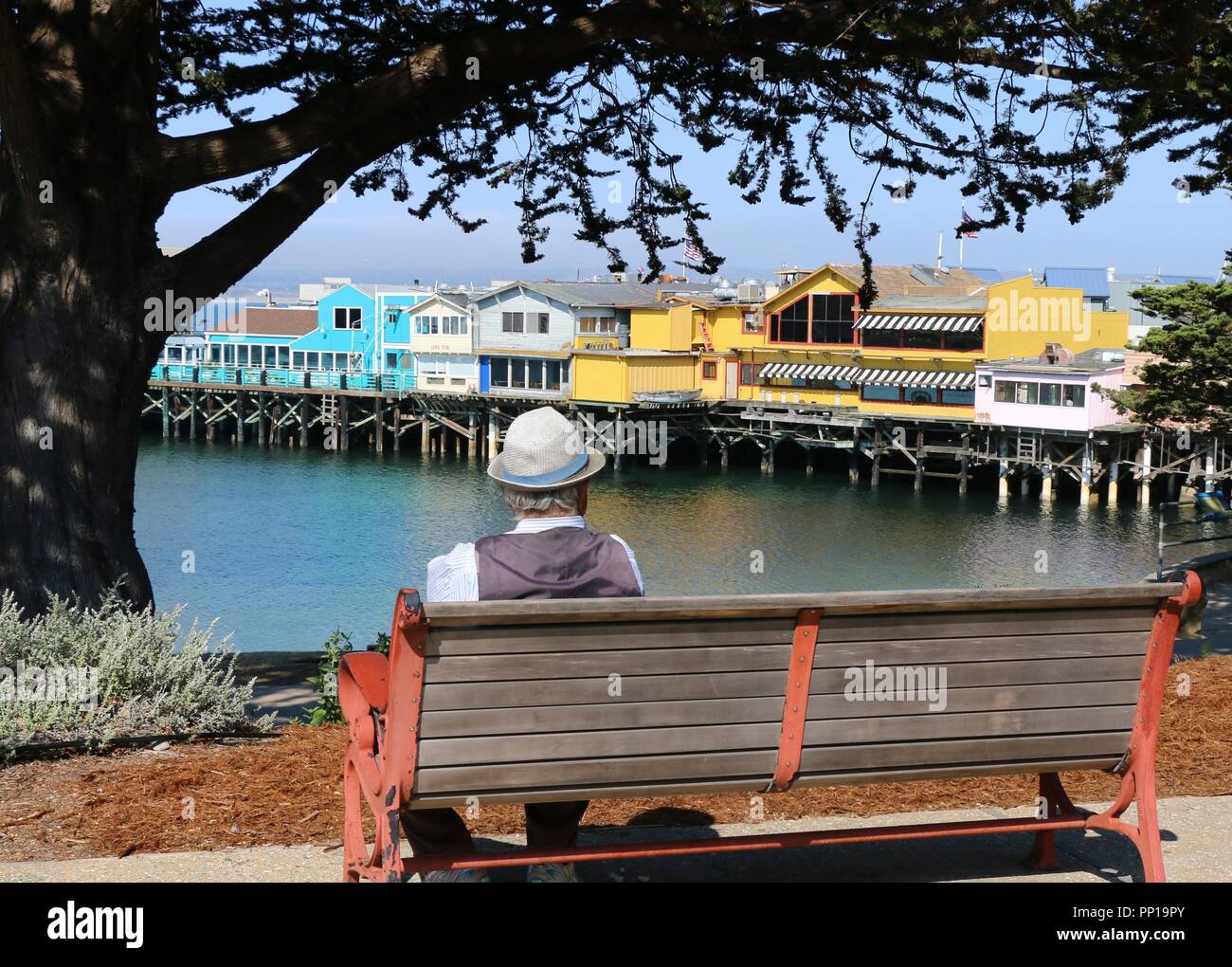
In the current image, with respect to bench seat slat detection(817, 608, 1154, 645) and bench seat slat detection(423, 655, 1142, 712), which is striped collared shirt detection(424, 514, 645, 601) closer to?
bench seat slat detection(423, 655, 1142, 712)

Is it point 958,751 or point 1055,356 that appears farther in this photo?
point 1055,356

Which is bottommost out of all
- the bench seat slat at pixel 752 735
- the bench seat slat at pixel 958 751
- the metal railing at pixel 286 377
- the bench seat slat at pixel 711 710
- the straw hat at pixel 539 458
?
the bench seat slat at pixel 958 751

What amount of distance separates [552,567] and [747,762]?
750 millimetres

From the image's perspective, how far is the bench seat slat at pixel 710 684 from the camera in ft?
12.1

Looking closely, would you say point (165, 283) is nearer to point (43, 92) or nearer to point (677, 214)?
point (43, 92)

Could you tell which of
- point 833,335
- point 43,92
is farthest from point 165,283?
point 833,335

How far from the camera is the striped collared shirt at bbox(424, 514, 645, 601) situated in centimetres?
390

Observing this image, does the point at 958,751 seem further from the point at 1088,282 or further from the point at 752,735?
the point at 1088,282

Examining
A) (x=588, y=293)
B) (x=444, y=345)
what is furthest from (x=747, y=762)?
(x=444, y=345)

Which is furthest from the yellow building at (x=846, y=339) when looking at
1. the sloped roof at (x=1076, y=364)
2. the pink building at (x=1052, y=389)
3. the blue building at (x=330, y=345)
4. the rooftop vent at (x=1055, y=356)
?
the blue building at (x=330, y=345)

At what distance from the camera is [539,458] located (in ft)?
13.3

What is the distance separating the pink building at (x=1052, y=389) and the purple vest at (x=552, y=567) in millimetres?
51687

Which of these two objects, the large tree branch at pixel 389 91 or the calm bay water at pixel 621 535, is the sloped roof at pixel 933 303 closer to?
the calm bay water at pixel 621 535


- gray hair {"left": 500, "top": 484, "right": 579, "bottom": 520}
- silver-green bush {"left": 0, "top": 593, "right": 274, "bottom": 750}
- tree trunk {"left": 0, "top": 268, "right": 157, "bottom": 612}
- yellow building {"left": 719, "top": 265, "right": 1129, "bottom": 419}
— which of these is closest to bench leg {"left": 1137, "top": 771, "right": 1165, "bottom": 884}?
gray hair {"left": 500, "top": 484, "right": 579, "bottom": 520}
